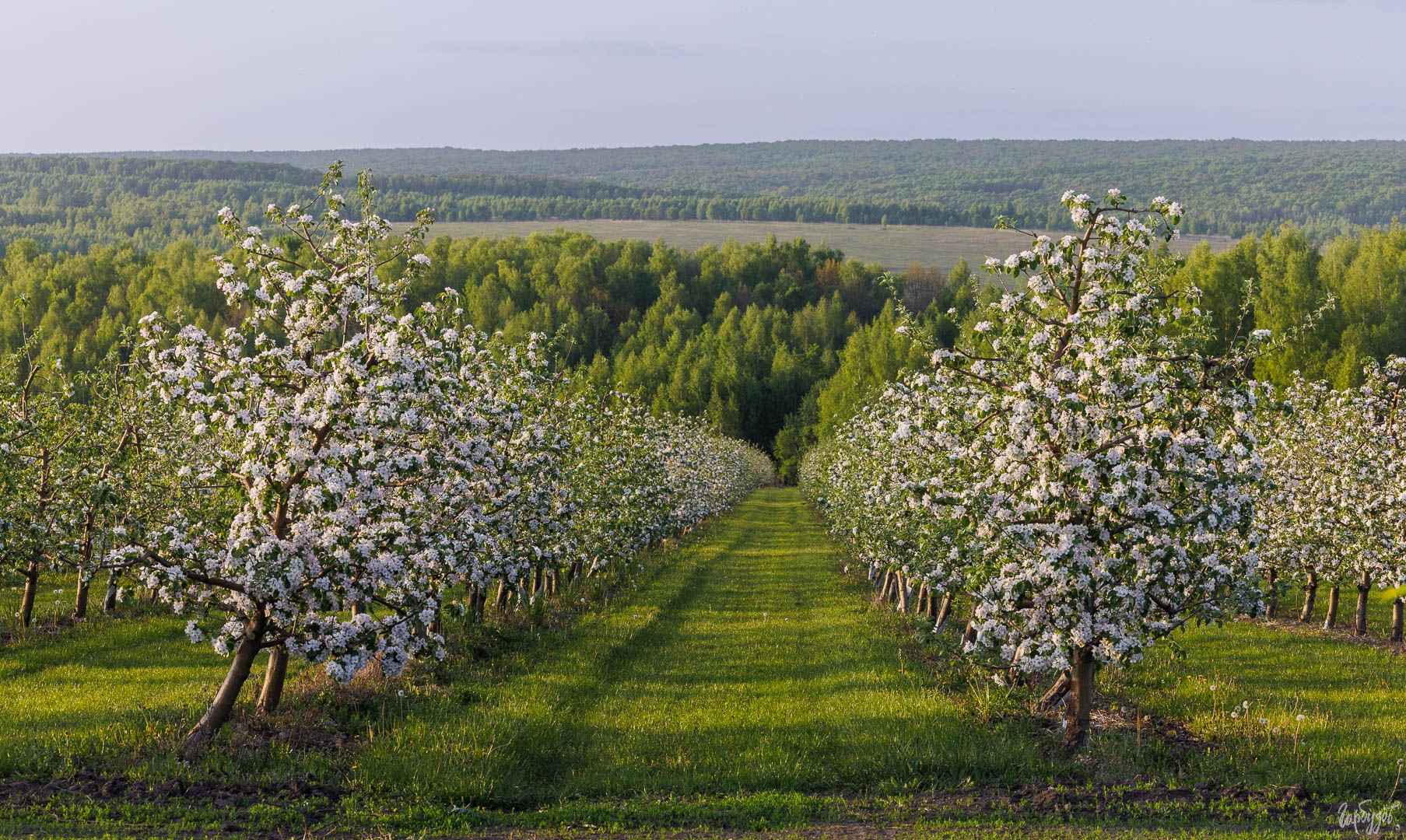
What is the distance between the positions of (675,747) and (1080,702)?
17.9ft

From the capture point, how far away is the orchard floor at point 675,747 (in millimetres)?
11797

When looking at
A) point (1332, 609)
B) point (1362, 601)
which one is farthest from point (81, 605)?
point (1332, 609)

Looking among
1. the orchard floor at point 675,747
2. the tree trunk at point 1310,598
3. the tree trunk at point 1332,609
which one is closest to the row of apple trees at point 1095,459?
the orchard floor at point 675,747

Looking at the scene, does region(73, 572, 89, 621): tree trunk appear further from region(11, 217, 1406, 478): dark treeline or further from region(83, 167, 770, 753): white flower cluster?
region(11, 217, 1406, 478): dark treeline

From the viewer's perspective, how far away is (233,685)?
13.8 m

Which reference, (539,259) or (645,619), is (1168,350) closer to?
(645,619)

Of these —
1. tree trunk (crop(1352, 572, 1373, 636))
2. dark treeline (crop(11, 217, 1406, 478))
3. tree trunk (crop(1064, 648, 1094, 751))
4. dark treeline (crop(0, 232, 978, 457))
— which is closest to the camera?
tree trunk (crop(1064, 648, 1094, 751))

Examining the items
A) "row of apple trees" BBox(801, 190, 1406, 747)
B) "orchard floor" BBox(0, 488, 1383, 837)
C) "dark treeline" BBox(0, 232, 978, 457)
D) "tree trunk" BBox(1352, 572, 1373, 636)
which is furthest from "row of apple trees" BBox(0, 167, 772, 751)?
"dark treeline" BBox(0, 232, 978, 457)

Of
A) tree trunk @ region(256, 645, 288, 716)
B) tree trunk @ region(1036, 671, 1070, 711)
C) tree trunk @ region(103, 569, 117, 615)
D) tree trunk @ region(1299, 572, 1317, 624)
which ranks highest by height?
tree trunk @ region(256, 645, 288, 716)

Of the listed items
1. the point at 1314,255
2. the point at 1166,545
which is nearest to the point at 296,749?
the point at 1166,545

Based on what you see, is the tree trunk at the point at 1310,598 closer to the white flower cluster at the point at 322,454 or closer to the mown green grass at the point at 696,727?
the mown green grass at the point at 696,727

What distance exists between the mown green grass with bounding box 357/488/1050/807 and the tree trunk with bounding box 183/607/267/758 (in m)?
1.91

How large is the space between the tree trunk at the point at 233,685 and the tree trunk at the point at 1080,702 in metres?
10.5

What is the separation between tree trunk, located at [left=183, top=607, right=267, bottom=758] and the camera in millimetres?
13476
